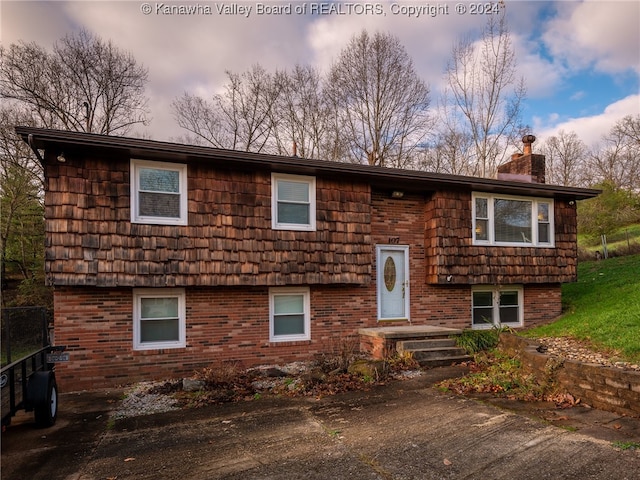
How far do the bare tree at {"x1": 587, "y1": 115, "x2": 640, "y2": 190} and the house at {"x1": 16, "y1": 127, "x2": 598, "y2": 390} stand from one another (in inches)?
761

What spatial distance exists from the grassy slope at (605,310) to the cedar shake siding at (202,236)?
4.46 metres

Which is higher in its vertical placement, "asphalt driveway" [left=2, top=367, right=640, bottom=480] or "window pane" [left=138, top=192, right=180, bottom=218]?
"window pane" [left=138, top=192, right=180, bottom=218]

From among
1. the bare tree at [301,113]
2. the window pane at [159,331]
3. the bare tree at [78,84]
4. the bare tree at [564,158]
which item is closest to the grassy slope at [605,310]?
the window pane at [159,331]

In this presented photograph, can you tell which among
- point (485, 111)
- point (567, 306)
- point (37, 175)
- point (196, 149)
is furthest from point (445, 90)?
point (37, 175)

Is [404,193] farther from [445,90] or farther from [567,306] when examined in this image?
[445,90]

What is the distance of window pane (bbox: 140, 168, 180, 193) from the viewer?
7711 millimetres

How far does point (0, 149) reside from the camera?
16.1 metres

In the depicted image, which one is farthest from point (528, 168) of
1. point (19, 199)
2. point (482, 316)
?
point (19, 199)

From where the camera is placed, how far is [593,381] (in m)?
5.54

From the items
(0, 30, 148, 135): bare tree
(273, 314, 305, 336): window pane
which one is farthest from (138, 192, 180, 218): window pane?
(0, 30, 148, 135): bare tree

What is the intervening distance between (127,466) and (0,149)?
17312mm

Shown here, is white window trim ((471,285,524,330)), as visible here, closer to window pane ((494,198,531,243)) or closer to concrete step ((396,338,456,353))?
window pane ((494,198,531,243))

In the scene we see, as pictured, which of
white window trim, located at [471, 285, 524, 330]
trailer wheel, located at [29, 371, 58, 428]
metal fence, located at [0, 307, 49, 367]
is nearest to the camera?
metal fence, located at [0, 307, 49, 367]

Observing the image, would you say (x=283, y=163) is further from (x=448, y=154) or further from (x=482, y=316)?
(x=448, y=154)
